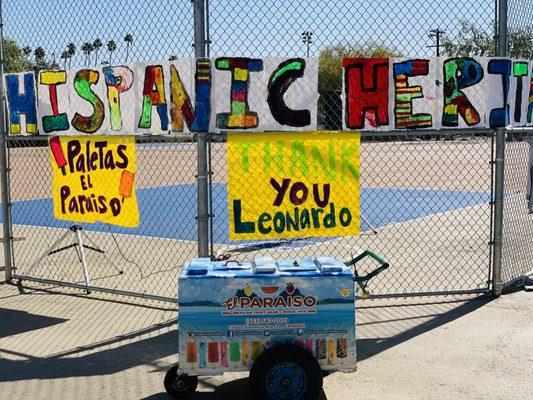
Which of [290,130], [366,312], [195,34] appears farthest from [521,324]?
[195,34]

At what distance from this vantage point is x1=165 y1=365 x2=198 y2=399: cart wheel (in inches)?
191

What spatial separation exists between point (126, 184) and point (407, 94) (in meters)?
3.03

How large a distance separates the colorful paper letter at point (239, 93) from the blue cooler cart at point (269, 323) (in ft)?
7.34

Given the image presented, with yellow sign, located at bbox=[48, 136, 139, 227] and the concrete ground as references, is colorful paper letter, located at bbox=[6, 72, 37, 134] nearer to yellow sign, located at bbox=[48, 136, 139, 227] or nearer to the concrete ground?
yellow sign, located at bbox=[48, 136, 139, 227]

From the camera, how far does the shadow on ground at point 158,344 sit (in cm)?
534

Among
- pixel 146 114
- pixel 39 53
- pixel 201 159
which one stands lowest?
pixel 201 159

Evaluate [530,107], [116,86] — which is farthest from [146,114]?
[530,107]

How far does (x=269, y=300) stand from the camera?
459cm

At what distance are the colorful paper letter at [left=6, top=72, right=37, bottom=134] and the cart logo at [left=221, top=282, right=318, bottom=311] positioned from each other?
174 inches

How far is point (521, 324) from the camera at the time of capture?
Answer: 6.38 m

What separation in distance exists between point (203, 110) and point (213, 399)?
287 cm

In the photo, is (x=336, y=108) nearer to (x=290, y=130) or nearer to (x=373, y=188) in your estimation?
(x=290, y=130)

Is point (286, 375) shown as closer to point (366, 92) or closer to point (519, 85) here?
point (366, 92)

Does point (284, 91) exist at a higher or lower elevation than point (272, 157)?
higher
